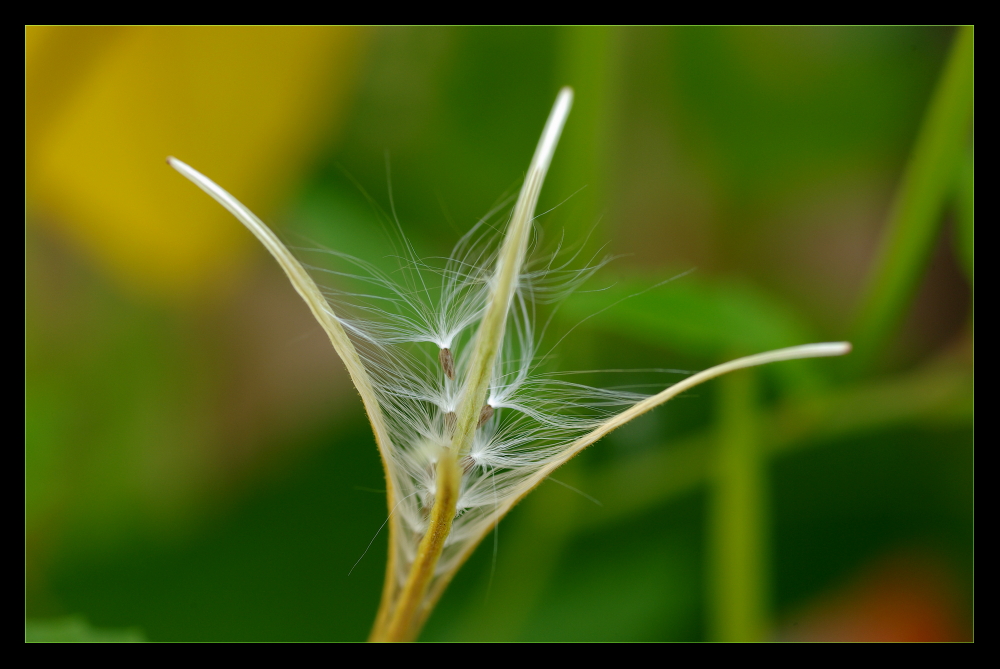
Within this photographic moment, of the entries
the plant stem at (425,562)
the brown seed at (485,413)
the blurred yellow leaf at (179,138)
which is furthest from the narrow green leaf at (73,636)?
the blurred yellow leaf at (179,138)

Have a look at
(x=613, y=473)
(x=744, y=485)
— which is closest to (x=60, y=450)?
(x=613, y=473)

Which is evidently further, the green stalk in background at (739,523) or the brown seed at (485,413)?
the green stalk in background at (739,523)

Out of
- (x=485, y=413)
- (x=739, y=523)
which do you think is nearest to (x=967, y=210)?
(x=739, y=523)

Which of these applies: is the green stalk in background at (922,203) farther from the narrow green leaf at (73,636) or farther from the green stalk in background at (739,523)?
the narrow green leaf at (73,636)

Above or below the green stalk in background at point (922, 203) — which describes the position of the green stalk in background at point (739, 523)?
below

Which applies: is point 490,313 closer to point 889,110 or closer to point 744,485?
point 744,485
